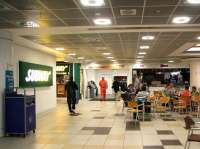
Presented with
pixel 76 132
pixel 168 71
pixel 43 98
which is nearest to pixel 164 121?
pixel 76 132

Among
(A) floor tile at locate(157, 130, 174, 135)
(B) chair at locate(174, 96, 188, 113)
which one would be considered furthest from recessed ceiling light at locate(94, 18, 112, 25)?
(B) chair at locate(174, 96, 188, 113)

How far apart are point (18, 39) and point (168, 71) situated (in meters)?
20.8

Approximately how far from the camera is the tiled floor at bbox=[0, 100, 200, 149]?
738 cm

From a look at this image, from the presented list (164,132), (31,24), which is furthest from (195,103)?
(31,24)

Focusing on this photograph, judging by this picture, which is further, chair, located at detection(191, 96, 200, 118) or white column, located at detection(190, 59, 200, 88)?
white column, located at detection(190, 59, 200, 88)

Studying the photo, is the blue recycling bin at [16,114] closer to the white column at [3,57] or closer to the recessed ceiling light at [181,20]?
the white column at [3,57]

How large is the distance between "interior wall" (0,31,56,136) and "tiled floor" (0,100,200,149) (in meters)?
1.34

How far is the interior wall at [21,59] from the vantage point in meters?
8.65

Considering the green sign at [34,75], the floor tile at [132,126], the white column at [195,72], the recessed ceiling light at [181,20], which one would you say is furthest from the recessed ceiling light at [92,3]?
the white column at [195,72]

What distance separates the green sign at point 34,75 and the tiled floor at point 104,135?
1.57 m

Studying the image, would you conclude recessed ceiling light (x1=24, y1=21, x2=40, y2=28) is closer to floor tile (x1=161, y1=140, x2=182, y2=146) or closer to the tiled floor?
the tiled floor

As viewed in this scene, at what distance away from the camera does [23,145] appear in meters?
7.54

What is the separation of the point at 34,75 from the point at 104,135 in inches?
190

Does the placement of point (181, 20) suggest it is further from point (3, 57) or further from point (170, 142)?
point (3, 57)
